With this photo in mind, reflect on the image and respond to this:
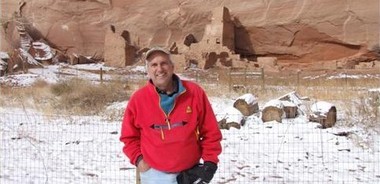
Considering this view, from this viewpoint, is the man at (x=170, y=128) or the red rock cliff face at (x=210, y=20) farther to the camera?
the red rock cliff face at (x=210, y=20)

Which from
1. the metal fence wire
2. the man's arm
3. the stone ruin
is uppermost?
the stone ruin

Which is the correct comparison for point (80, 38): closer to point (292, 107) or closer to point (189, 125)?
point (292, 107)

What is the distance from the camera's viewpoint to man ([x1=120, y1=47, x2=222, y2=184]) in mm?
2850

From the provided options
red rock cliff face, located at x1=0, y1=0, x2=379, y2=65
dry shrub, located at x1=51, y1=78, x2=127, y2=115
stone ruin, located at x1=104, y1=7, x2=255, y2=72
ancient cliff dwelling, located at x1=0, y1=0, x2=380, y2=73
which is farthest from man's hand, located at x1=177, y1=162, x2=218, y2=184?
red rock cliff face, located at x1=0, y1=0, x2=379, y2=65

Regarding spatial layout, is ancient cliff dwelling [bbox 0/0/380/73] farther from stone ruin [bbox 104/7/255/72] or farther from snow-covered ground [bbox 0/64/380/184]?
snow-covered ground [bbox 0/64/380/184]

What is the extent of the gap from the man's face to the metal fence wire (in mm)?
2911

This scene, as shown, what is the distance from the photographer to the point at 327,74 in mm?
19969

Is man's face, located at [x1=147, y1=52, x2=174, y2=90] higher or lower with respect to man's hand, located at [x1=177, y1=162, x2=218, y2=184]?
higher

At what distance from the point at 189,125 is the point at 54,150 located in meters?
4.43

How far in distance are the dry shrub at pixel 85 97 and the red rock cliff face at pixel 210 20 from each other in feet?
38.1

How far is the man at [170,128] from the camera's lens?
285cm

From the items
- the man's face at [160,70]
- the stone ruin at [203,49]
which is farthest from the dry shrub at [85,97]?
the stone ruin at [203,49]

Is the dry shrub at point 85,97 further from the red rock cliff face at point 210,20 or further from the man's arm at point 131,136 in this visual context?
the red rock cliff face at point 210,20

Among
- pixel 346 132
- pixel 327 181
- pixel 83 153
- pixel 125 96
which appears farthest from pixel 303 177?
pixel 125 96
